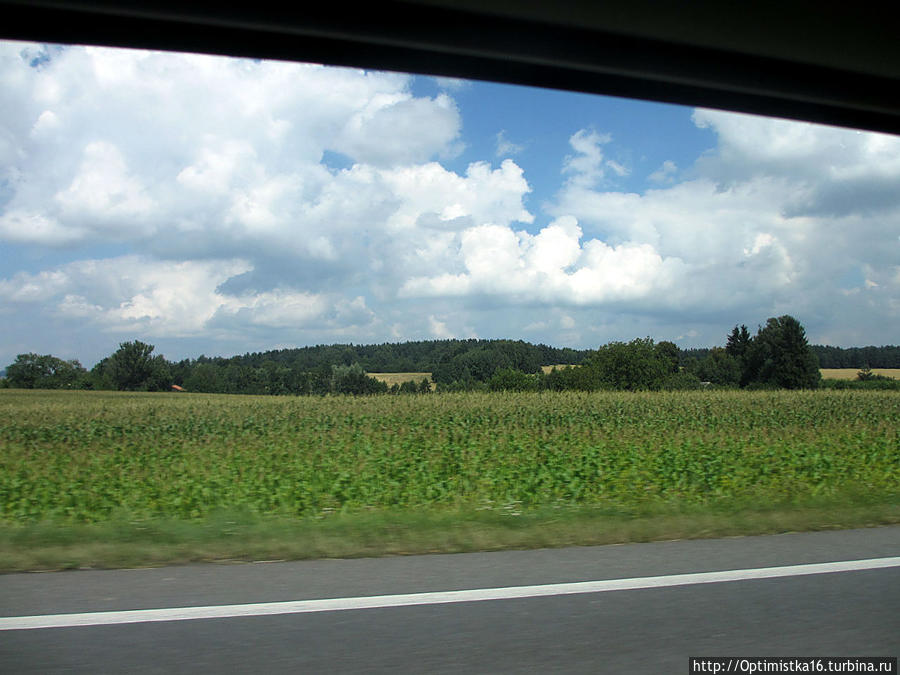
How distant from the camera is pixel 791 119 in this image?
5.19 meters

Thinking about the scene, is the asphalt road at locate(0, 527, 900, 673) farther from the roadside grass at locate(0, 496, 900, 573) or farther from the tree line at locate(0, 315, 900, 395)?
the tree line at locate(0, 315, 900, 395)

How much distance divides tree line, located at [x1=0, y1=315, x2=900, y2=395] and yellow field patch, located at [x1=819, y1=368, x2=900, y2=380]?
8.81ft

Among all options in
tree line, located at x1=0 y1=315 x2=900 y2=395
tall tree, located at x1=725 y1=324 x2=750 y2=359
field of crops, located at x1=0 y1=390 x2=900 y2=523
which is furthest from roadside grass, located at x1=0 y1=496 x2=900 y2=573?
tall tree, located at x1=725 y1=324 x2=750 y2=359

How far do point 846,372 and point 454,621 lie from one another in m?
98.7

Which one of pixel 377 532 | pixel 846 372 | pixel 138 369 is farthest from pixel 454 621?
pixel 846 372

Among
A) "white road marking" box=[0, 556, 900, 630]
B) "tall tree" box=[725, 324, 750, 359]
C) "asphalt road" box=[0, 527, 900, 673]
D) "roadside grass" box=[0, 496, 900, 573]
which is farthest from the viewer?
"tall tree" box=[725, 324, 750, 359]

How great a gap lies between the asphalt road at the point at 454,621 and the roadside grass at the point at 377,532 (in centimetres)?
32

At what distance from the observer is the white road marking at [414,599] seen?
3404 mm

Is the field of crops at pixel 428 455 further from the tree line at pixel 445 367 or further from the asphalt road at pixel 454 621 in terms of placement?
the tree line at pixel 445 367

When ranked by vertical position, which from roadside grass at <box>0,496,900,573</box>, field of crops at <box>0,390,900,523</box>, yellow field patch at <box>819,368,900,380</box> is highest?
yellow field patch at <box>819,368,900,380</box>

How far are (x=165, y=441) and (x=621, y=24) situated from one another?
16.5 metres

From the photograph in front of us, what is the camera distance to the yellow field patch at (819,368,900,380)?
7455cm

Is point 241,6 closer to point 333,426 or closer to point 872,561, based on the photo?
point 872,561


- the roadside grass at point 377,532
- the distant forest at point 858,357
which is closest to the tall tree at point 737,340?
the distant forest at point 858,357
